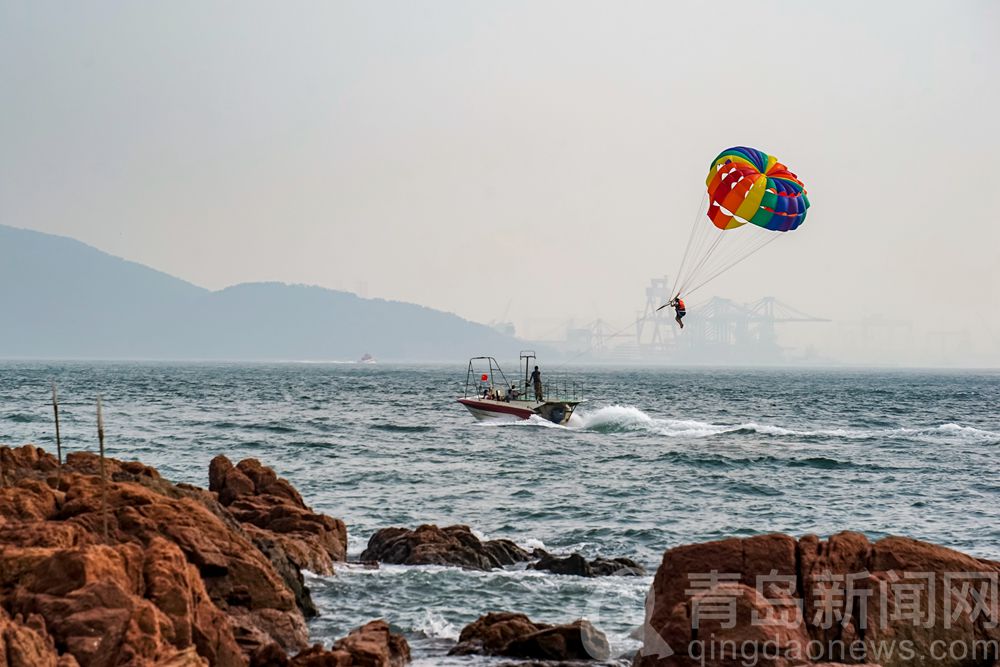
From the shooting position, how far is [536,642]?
1389 cm

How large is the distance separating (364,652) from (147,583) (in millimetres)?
2569

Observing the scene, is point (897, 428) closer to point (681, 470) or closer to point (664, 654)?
point (681, 470)

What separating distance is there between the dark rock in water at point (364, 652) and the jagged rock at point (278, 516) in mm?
3832

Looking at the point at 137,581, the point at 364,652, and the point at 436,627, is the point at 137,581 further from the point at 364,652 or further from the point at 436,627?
the point at 436,627

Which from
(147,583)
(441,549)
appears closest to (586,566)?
(441,549)

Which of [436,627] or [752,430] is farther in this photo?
[752,430]

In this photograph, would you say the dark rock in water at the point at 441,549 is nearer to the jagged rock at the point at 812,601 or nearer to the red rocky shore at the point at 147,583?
the red rocky shore at the point at 147,583

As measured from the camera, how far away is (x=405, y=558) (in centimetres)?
2031

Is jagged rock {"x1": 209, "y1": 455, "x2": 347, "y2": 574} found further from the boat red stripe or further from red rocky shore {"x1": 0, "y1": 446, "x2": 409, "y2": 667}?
the boat red stripe

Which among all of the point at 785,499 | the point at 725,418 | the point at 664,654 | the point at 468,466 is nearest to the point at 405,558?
the point at 664,654

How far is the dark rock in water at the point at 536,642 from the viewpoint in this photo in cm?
1383

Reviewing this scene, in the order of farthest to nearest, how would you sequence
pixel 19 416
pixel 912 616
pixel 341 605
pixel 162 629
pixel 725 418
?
pixel 725 418 → pixel 19 416 → pixel 341 605 → pixel 912 616 → pixel 162 629

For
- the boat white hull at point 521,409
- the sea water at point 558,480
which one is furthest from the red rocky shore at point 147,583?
the boat white hull at point 521,409

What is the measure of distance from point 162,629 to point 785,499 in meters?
23.2
